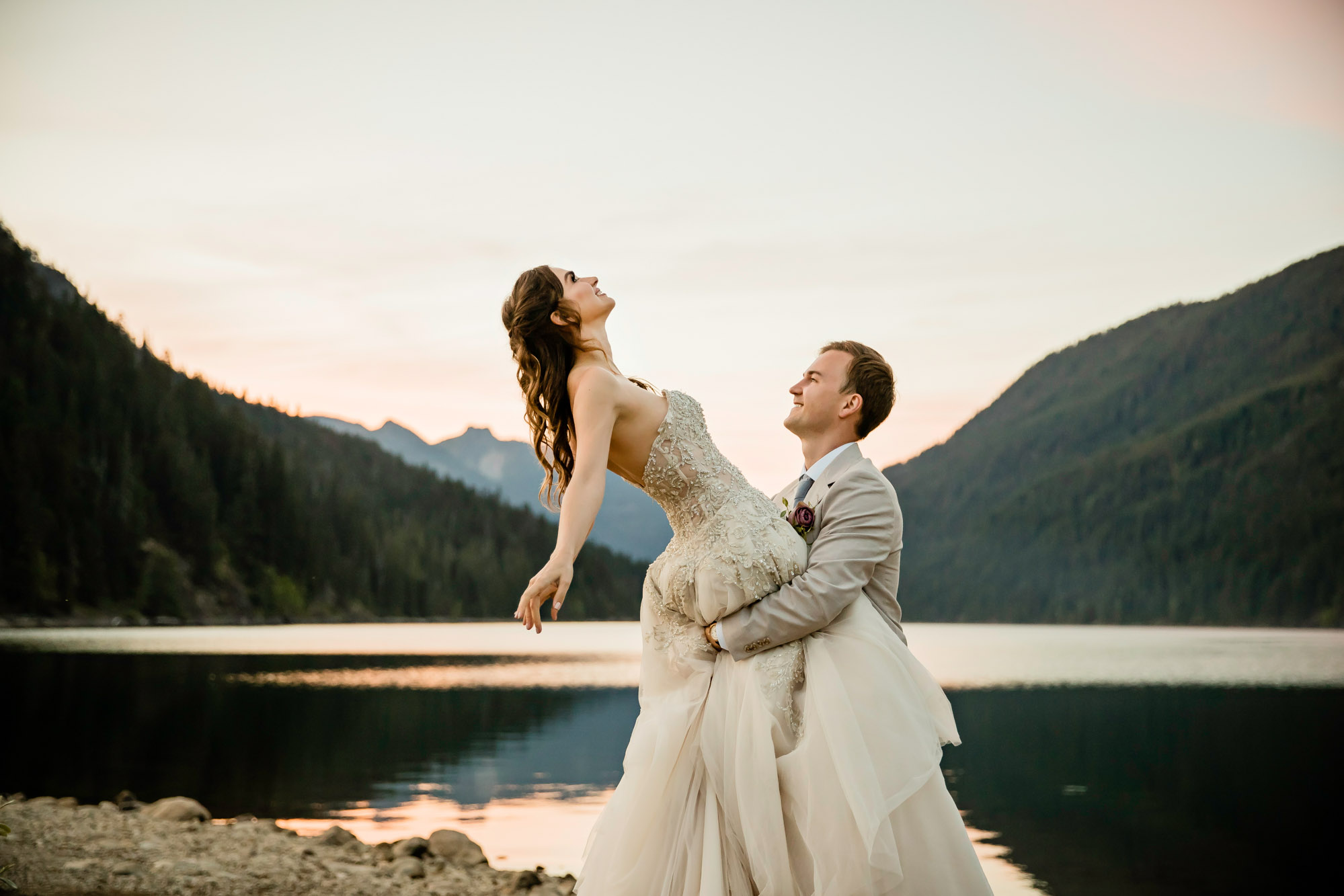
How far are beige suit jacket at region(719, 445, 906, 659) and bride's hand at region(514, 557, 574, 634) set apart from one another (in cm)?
78

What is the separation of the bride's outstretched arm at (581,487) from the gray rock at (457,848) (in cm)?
965

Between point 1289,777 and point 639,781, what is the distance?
74.4 ft

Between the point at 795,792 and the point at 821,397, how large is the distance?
151cm

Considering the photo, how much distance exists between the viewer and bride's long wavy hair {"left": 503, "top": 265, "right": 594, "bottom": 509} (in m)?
4.11

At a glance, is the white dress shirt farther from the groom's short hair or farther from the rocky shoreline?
the rocky shoreline

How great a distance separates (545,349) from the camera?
4.12 meters

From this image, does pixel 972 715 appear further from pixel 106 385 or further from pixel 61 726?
pixel 106 385

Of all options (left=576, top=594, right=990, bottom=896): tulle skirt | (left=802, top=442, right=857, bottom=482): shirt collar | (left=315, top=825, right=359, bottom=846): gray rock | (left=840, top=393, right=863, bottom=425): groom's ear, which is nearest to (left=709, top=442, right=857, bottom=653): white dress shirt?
(left=802, top=442, right=857, bottom=482): shirt collar

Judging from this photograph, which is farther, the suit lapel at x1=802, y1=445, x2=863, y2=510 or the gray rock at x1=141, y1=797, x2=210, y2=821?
the gray rock at x1=141, y1=797, x2=210, y2=821

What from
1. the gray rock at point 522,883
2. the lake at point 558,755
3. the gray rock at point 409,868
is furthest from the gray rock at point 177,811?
the gray rock at point 522,883

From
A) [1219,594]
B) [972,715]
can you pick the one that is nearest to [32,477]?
[972,715]

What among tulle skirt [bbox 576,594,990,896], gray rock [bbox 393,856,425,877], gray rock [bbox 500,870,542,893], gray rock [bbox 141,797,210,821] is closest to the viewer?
tulle skirt [bbox 576,594,990,896]

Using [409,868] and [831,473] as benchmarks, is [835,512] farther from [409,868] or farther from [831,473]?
[409,868]

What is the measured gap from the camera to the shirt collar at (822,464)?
14.4ft
